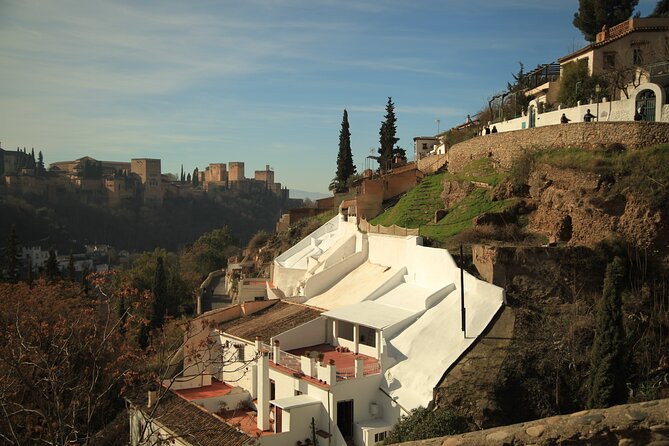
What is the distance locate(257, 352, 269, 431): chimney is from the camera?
15.9m

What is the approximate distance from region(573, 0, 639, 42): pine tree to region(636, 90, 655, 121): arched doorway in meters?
11.4

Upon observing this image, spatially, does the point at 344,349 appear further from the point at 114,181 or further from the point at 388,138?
the point at 114,181

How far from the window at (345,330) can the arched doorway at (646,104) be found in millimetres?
11819

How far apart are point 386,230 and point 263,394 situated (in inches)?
337

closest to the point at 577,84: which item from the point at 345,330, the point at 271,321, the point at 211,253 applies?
the point at 345,330

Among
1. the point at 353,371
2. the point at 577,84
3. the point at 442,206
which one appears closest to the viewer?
the point at 353,371

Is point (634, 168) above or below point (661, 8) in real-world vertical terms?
below

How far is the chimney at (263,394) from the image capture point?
15.9m

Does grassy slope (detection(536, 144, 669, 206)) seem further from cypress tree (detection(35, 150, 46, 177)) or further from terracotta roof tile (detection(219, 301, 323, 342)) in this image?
cypress tree (detection(35, 150, 46, 177))

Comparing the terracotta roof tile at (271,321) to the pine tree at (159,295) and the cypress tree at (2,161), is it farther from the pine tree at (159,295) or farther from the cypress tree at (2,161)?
the cypress tree at (2,161)

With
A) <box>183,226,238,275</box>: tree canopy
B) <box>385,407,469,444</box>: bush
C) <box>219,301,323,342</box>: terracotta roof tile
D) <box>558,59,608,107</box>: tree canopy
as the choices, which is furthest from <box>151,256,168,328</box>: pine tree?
<box>558,59,608,107</box>: tree canopy

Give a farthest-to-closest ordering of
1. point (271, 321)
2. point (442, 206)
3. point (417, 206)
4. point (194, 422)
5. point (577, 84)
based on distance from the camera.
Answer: point (417, 206), point (442, 206), point (577, 84), point (271, 321), point (194, 422)

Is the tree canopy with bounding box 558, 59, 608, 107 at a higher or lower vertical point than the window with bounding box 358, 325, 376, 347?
higher

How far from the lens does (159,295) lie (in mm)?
32219
